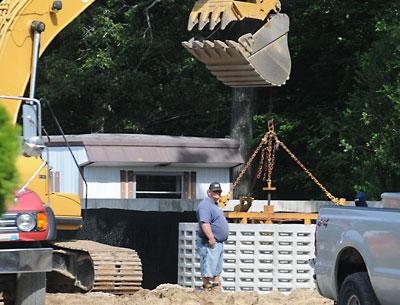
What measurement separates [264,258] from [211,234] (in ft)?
5.50

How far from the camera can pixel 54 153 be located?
91.2ft

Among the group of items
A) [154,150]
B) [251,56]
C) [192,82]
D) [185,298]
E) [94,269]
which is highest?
[192,82]

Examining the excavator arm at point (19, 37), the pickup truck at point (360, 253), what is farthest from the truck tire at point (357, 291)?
the excavator arm at point (19, 37)

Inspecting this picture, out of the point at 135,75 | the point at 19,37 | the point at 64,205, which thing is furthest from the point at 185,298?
the point at 135,75

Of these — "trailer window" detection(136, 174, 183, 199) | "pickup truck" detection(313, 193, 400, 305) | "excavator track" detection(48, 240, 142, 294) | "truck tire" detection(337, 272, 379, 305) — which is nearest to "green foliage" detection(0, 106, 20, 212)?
"pickup truck" detection(313, 193, 400, 305)

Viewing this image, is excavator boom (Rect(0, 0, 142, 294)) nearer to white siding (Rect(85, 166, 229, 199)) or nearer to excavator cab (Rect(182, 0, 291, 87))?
excavator cab (Rect(182, 0, 291, 87))

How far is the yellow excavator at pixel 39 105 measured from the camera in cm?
1261

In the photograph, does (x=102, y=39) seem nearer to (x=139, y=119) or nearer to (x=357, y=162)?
(x=139, y=119)

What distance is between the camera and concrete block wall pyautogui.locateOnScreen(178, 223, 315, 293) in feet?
60.8

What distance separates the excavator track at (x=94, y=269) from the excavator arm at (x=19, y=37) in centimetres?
219

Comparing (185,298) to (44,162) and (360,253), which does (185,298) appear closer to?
(44,162)

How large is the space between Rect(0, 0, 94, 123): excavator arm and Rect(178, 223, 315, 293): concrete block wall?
15.6 feet

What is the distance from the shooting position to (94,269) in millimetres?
15781

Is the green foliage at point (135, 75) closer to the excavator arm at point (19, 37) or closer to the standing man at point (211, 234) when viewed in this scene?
the standing man at point (211, 234)
